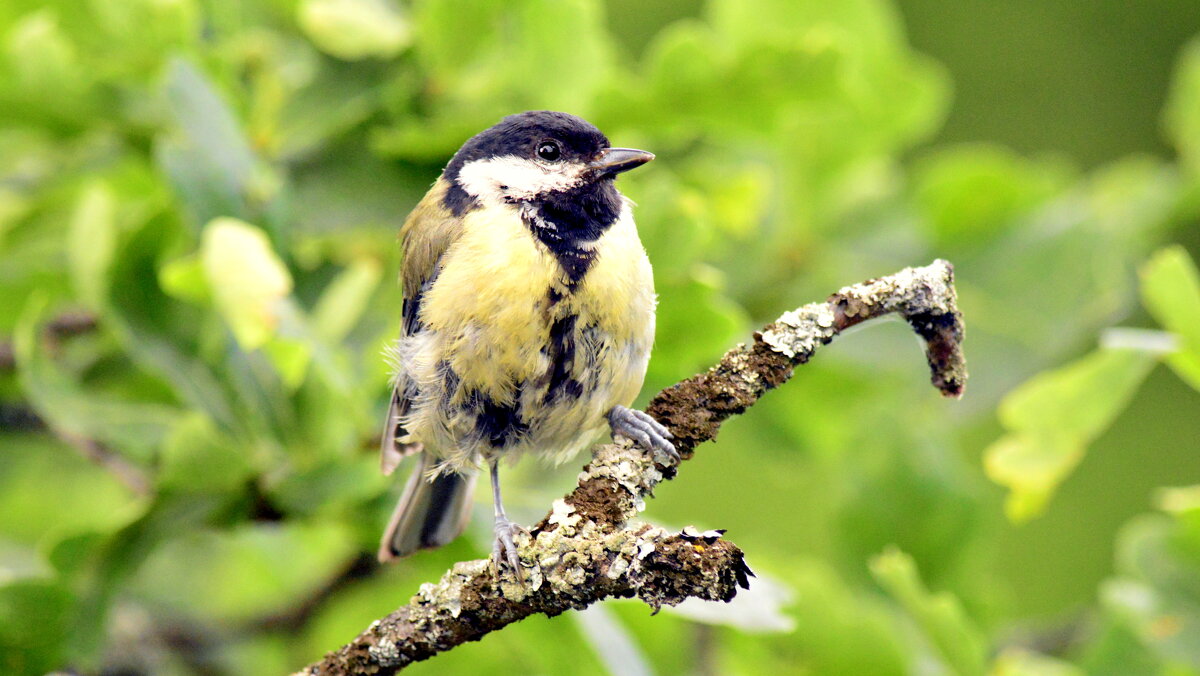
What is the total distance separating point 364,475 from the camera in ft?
5.04

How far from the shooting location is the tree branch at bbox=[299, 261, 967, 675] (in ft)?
3.28

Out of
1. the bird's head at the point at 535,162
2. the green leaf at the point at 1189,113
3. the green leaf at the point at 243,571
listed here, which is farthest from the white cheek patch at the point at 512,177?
the green leaf at the point at 1189,113

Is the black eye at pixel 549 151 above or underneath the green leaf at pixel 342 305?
above

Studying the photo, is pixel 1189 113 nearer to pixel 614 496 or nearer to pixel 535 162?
pixel 535 162

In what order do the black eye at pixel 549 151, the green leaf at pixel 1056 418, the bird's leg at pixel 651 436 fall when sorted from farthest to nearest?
the black eye at pixel 549 151, the green leaf at pixel 1056 418, the bird's leg at pixel 651 436

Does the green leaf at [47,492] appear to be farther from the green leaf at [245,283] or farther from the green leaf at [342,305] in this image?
the green leaf at [245,283]

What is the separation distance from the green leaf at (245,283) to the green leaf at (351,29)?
38cm

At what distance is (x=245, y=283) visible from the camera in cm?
137

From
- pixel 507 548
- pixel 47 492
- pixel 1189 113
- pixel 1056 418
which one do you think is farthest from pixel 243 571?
pixel 1189 113

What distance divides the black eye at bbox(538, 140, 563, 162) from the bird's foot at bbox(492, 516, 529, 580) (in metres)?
0.56

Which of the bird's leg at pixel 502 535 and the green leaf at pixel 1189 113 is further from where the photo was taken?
the green leaf at pixel 1189 113

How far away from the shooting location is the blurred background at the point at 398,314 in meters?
1.52

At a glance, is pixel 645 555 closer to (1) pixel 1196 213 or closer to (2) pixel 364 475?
(2) pixel 364 475

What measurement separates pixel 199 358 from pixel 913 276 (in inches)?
38.9
